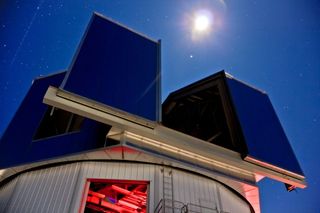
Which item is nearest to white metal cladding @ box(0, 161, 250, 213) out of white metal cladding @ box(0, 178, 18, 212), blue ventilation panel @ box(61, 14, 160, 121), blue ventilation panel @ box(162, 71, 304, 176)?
white metal cladding @ box(0, 178, 18, 212)

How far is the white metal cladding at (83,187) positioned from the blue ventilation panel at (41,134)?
2.33ft

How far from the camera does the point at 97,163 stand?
11.4m

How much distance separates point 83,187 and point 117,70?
4.56 m

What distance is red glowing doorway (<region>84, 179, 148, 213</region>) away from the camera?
1341 cm

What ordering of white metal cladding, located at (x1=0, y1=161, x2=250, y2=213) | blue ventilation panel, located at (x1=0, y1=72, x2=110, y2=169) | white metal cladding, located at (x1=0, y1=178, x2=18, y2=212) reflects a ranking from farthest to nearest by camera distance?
1. white metal cladding, located at (x1=0, y1=178, x2=18, y2=212)
2. blue ventilation panel, located at (x1=0, y1=72, x2=110, y2=169)
3. white metal cladding, located at (x1=0, y1=161, x2=250, y2=213)

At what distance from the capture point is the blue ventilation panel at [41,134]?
11.7 m

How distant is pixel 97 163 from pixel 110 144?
1.51 metres

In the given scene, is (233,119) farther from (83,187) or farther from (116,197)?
(83,187)

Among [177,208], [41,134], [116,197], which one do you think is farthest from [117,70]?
[116,197]

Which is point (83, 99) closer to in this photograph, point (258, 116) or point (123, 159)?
point (123, 159)

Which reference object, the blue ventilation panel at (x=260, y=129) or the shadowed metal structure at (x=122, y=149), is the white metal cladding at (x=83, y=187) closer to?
the shadowed metal structure at (x=122, y=149)

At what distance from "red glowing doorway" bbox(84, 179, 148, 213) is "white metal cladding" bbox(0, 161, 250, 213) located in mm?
1922

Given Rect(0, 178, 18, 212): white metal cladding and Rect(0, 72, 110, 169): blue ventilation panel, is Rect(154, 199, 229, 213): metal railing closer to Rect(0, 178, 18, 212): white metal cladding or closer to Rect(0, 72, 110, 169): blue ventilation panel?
Rect(0, 72, 110, 169): blue ventilation panel

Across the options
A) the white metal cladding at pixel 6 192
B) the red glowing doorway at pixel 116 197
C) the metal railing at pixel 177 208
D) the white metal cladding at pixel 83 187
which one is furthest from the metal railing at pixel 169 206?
the white metal cladding at pixel 6 192
